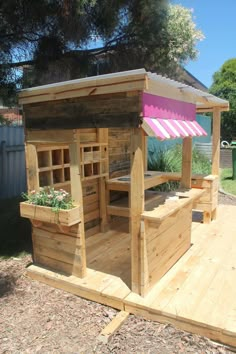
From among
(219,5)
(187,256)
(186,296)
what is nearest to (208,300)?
(186,296)

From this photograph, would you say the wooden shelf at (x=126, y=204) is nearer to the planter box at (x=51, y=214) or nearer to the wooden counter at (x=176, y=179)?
the wooden counter at (x=176, y=179)

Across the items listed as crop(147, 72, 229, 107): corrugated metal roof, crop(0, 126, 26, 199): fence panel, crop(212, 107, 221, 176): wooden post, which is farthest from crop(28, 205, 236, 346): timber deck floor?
crop(0, 126, 26, 199): fence panel

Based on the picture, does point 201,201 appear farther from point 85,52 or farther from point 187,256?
point 85,52

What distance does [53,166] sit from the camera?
367 cm

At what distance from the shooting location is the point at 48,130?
10.3ft

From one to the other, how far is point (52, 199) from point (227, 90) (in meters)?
14.8

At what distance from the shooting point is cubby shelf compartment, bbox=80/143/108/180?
397 cm

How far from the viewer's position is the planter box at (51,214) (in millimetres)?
2871

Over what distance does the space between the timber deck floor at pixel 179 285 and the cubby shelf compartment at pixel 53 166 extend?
3.13 feet

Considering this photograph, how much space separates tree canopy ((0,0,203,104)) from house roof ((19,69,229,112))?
44 centimetres

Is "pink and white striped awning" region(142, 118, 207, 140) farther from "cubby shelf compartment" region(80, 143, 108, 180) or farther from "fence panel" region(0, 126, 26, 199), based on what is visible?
"fence panel" region(0, 126, 26, 199)

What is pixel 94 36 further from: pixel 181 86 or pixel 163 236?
pixel 163 236

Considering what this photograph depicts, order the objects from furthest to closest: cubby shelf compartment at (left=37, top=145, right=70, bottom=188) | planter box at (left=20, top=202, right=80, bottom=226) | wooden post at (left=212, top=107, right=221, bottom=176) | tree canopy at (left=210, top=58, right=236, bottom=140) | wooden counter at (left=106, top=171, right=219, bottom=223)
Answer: tree canopy at (left=210, top=58, right=236, bottom=140) → wooden post at (left=212, top=107, right=221, bottom=176) → wooden counter at (left=106, top=171, right=219, bottom=223) → cubby shelf compartment at (left=37, top=145, right=70, bottom=188) → planter box at (left=20, top=202, right=80, bottom=226)

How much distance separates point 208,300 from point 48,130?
2.21 metres
